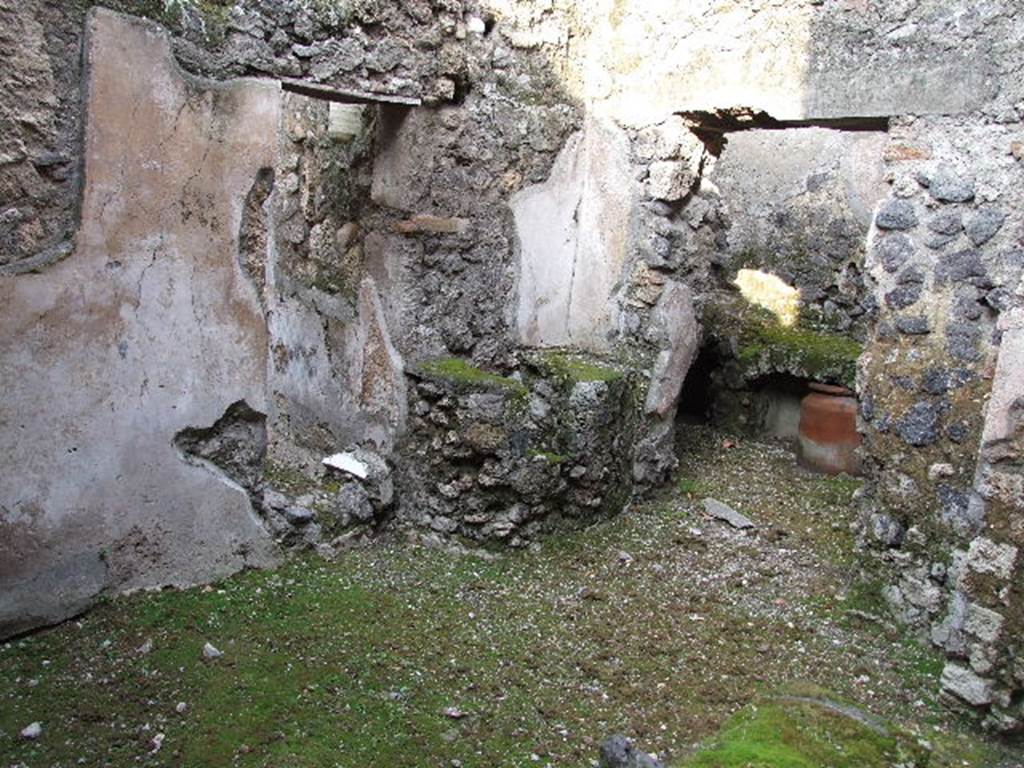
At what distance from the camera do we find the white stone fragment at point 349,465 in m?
3.64

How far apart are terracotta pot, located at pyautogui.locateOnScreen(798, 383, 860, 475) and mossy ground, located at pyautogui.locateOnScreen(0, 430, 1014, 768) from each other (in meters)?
1.09

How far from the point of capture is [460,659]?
2.82 meters

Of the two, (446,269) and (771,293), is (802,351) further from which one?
(446,269)

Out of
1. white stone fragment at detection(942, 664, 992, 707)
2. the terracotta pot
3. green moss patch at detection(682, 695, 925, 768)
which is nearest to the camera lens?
green moss patch at detection(682, 695, 925, 768)

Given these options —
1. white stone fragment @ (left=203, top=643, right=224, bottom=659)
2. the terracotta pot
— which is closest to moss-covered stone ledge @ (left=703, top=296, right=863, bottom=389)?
the terracotta pot

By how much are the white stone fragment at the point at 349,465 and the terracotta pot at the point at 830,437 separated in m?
2.50

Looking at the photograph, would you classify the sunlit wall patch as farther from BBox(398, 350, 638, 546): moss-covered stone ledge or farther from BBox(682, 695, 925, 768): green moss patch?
BBox(682, 695, 925, 768): green moss patch

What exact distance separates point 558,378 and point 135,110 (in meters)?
1.95

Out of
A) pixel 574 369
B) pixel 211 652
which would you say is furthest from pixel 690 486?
pixel 211 652

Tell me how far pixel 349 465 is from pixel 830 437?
2.64 metres

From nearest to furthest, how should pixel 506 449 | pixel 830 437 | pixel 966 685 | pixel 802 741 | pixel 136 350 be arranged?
1. pixel 802 741
2. pixel 966 685
3. pixel 136 350
4. pixel 506 449
5. pixel 830 437

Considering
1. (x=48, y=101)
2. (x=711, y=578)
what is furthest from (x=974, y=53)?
(x=48, y=101)

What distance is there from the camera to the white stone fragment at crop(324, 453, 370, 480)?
3641mm

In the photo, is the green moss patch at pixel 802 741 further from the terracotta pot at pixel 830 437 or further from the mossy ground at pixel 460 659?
the terracotta pot at pixel 830 437
